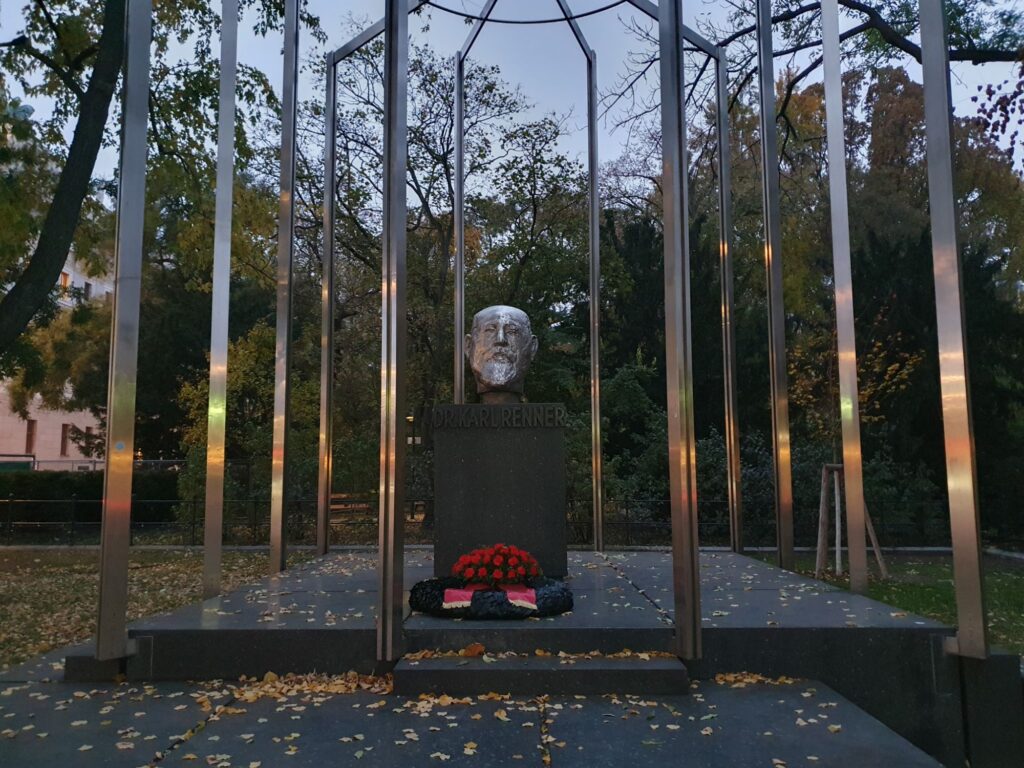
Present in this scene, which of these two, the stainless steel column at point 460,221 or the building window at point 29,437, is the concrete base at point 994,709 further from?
the building window at point 29,437

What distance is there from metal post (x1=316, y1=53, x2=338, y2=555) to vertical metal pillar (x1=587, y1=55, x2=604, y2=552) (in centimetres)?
346

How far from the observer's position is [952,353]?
189 inches

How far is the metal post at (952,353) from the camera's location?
4.62 meters

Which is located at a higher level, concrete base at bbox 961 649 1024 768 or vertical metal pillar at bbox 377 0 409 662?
vertical metal pillar at bbox 377 0 409 662

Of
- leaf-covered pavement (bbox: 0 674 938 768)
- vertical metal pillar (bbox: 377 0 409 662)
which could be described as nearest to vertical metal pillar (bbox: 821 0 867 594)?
leaf-covered pavement (bbox: 0 674 938 768)

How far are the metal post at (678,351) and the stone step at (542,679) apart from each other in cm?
27

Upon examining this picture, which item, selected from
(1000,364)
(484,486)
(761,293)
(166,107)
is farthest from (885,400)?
(166,107)

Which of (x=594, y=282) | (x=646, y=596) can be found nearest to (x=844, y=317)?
(x=646, y=596)

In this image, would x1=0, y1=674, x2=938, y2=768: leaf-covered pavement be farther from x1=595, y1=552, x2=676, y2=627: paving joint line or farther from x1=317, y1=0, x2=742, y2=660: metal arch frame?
x1=317, y1=0, x2=742, y2=660: metal arch frame

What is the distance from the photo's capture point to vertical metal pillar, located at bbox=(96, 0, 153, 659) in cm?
484

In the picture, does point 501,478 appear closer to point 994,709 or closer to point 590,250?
point 994,709

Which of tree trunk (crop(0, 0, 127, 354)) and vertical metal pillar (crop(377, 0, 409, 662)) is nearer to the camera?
vertical metal pillar (crop(377, 0, 409, 662))

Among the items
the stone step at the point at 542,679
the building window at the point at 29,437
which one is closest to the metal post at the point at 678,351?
the stone step at the point at 542,679

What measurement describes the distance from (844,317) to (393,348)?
4.37m
